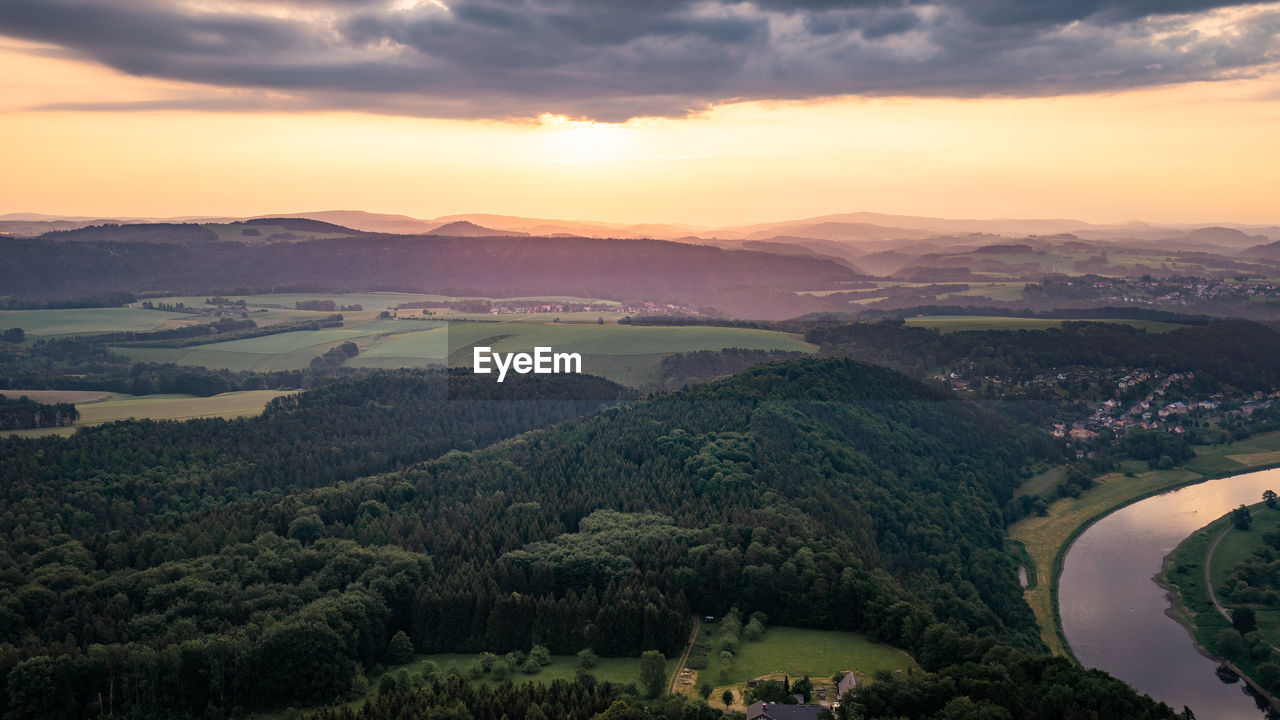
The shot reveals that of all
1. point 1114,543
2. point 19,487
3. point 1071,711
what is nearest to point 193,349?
point 19,487

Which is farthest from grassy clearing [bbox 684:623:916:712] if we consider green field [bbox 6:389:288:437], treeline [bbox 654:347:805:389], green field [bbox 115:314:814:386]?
green field [bbox 115:314:814:386]

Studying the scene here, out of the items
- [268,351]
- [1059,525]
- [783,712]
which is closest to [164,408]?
[268,351]

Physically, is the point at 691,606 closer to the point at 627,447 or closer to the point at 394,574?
the point at 394,574

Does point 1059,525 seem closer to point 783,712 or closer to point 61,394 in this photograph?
point 783,712

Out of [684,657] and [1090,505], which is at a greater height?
[684,657]

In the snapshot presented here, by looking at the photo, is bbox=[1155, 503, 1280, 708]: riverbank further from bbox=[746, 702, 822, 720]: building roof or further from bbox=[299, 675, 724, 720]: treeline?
bbox=[299, 675, 724, 720]: treeline
